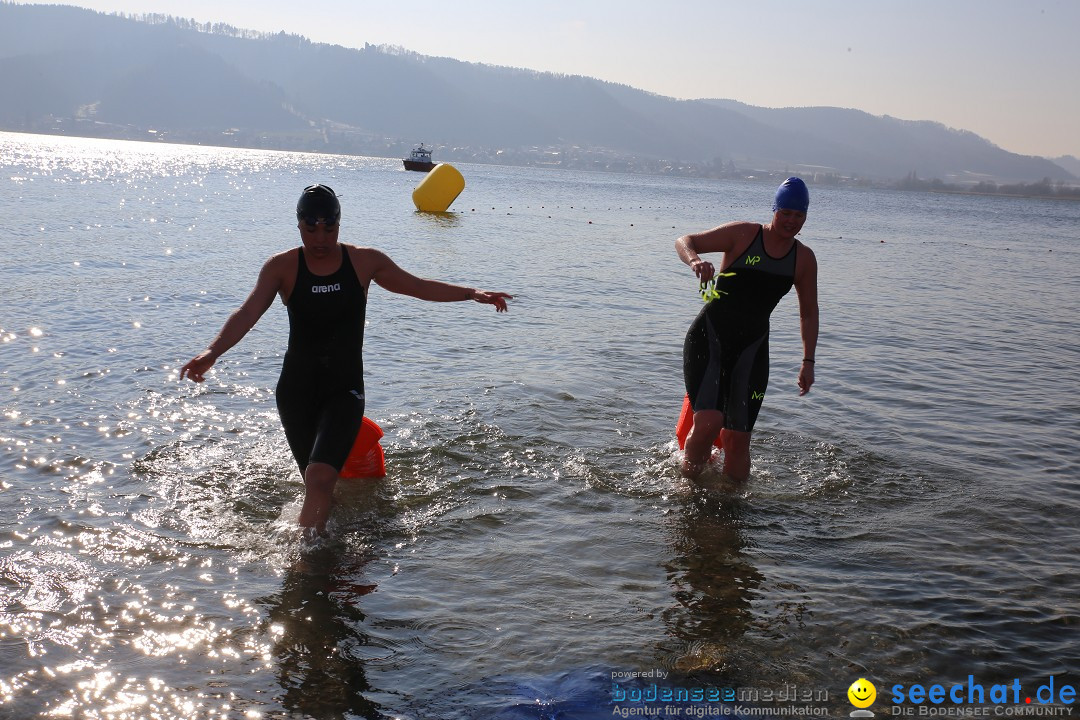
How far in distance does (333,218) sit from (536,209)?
46.8 metres

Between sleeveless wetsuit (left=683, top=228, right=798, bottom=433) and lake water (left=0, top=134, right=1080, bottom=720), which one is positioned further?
sleeveless wetsuit (left=683, top=228, right=798, bottom=433)

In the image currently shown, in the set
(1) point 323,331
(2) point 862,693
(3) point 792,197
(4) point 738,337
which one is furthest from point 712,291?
(2) point 862,693

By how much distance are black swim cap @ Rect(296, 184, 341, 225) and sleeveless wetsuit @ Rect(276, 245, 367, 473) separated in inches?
13.1

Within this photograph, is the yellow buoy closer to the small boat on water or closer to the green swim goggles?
the green swim goggles

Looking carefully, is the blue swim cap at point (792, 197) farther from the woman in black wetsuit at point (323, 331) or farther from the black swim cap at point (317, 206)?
the black swim cap at point (317, 206)

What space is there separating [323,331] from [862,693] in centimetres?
373

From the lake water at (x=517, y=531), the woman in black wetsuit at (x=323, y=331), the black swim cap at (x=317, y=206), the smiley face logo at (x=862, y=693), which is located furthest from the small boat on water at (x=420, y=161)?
the smiley face logo at (x=862, y=693)

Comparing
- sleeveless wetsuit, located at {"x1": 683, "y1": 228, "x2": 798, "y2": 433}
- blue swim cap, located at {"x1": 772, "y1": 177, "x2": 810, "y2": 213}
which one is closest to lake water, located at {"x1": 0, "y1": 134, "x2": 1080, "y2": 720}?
sleeveless wetsuit, located at {"x1": 683, "y1": 228, "x2": 798, "y2": 433}

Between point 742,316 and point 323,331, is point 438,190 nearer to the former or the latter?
point 742,316

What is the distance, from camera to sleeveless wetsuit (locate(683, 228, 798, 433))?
21.5 ft

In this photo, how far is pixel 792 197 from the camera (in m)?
6.36

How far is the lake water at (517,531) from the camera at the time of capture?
440 cm

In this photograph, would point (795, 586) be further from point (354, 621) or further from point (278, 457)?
point (278, 457)

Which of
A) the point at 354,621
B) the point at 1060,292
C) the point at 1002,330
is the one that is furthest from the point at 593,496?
the point at 1060,292
